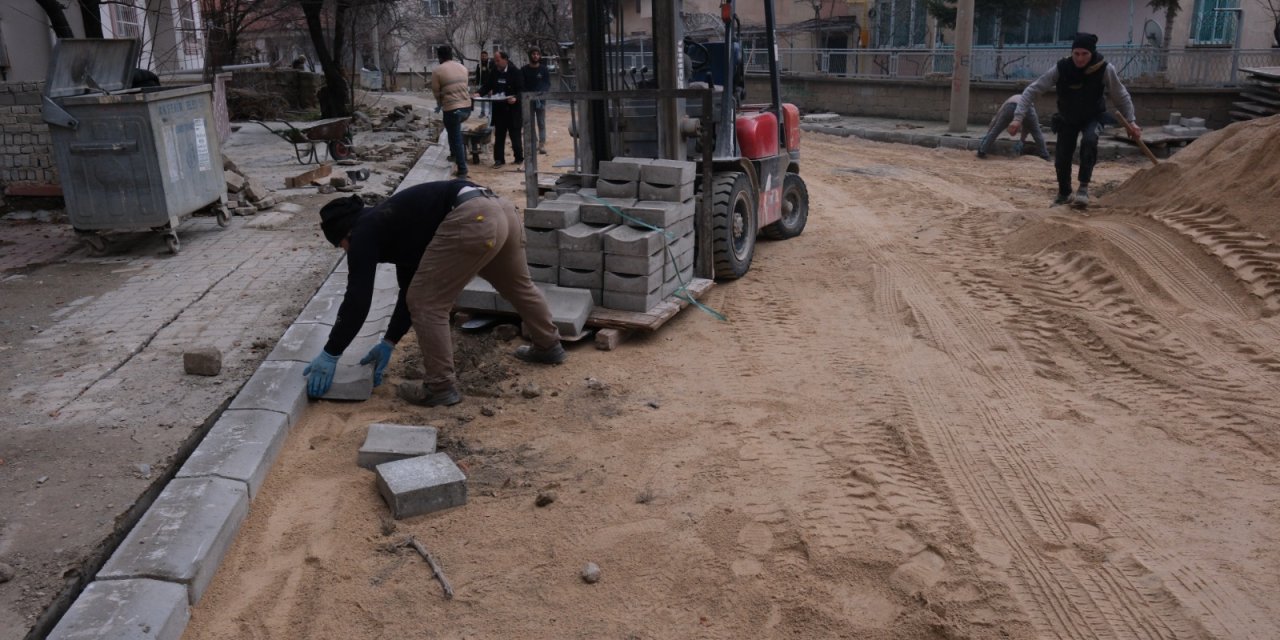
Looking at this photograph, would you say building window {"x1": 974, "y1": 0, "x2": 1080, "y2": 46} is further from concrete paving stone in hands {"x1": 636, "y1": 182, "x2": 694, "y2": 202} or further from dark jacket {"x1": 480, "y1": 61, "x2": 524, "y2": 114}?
concrete paving stone in hands {"x1": 636, "y1": 182, "x2": 694, "y2": 202}

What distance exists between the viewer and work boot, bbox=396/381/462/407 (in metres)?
5.34

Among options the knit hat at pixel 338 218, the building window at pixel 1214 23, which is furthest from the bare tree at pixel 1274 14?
the knit hat at pixel 338 218

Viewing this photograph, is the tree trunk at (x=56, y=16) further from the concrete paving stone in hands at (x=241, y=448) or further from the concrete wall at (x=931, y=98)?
the concrete wall at (x=931, y=98)

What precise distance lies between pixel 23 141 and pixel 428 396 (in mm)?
7264

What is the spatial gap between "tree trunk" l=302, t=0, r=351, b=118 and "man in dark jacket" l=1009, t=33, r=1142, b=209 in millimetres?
12700

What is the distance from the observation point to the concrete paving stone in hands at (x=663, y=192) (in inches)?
267

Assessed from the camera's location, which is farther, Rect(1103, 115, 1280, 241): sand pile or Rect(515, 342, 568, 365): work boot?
Rect(1103, 115, 1280, 241): sand pile

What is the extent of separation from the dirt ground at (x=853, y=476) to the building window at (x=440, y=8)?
131 ft

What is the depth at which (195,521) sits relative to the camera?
12.8 feet

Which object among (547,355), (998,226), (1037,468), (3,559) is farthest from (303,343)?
(998,226)

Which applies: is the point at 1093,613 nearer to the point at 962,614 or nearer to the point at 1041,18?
the point at 962,614

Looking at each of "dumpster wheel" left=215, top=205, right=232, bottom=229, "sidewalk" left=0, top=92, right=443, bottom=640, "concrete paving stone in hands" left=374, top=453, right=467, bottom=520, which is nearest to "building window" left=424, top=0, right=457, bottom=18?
"dumpster wheel" left=215, top=205, right=232, bottom=229

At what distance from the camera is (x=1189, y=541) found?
384 centimetres

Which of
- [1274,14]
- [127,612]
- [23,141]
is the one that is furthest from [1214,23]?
[127,612]
